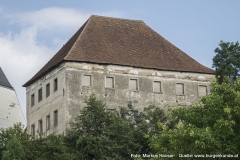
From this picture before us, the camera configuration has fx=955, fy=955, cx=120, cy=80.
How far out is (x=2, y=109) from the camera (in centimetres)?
7050

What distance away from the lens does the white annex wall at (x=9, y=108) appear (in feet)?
230

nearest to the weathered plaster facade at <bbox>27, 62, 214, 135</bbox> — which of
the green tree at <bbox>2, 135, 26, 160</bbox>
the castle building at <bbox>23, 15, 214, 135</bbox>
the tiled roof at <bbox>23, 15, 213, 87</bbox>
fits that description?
the castle building at <bbox>23, 15, 214, 135</bbox>

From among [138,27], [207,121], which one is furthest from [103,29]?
[207,121]

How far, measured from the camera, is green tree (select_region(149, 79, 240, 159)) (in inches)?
1523

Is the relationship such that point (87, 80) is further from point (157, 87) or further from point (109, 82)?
point (157, 87)

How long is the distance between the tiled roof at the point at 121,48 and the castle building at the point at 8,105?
15.5 feet

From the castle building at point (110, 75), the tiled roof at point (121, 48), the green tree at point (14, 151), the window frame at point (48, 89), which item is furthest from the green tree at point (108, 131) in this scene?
the window frame at point (48, 89)

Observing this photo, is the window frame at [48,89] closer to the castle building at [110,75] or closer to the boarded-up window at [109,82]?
the castle building at [110,75]

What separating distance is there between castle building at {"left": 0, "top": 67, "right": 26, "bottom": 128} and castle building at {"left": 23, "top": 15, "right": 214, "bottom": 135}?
468cm

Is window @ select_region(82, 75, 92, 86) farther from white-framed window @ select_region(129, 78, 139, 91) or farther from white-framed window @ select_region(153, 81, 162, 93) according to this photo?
white-framed window @ select_region(153, 81, 162, 93)

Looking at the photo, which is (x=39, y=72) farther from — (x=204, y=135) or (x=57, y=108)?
(x=204, y=135)

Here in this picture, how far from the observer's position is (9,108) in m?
71.1

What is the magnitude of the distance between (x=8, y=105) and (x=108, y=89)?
40.8 ft

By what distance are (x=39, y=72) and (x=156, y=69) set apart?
324 inches
